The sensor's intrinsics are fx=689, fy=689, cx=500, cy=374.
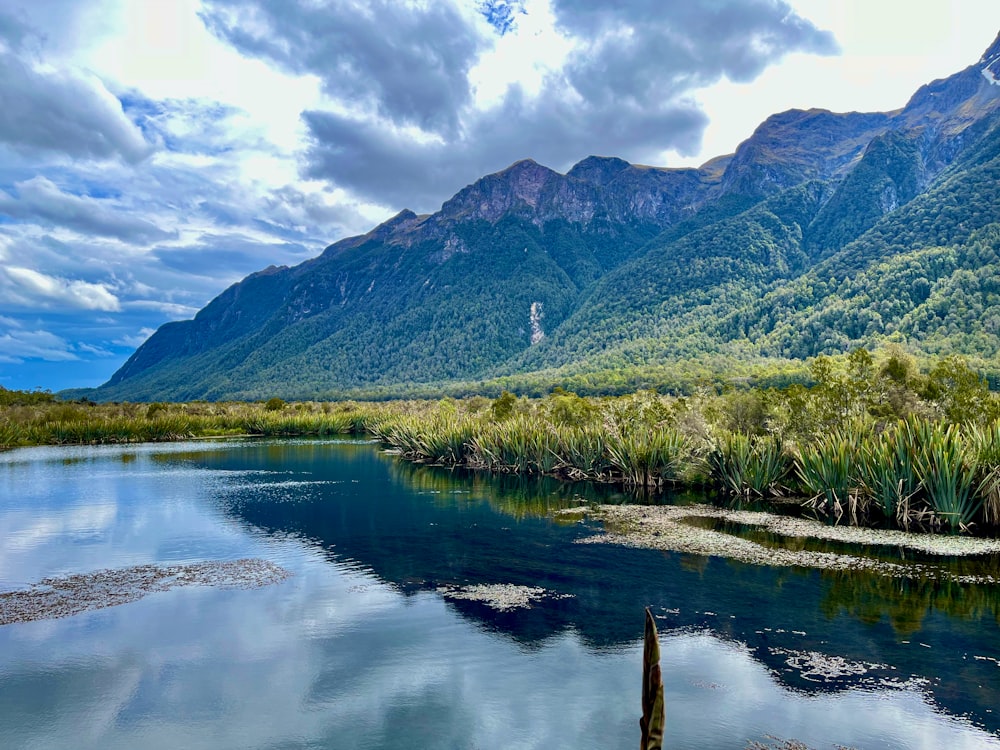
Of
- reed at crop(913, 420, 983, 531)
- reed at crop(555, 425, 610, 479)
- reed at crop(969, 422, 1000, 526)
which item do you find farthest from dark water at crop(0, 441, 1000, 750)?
reed at crop(555, 425, 610, 479)

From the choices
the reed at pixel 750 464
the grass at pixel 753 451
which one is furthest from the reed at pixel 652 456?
the reed at pixel 750 464

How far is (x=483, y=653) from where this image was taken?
12.0m

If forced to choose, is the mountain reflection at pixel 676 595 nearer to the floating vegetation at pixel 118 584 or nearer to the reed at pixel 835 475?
the floating vegetation at pixel 118 584

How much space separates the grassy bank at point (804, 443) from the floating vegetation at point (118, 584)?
18659mm

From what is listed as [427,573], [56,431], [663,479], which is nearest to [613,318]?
[56,431]

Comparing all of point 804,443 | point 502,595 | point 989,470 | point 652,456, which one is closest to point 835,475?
point 804,443

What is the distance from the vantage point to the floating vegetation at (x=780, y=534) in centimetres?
1708

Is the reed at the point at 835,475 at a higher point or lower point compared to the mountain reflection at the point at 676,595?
higher

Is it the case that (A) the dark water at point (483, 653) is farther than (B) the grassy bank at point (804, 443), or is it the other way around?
(B) the grassy bank at point (804, 443)

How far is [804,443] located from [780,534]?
22.5 ft

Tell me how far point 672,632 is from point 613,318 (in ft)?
577

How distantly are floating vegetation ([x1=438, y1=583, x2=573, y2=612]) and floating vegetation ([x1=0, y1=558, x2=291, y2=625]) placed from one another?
475 cm

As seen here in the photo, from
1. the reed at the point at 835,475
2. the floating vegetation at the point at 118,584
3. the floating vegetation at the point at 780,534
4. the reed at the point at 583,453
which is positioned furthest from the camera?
the reed at the point at 583,453

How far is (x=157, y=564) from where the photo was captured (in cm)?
1905
